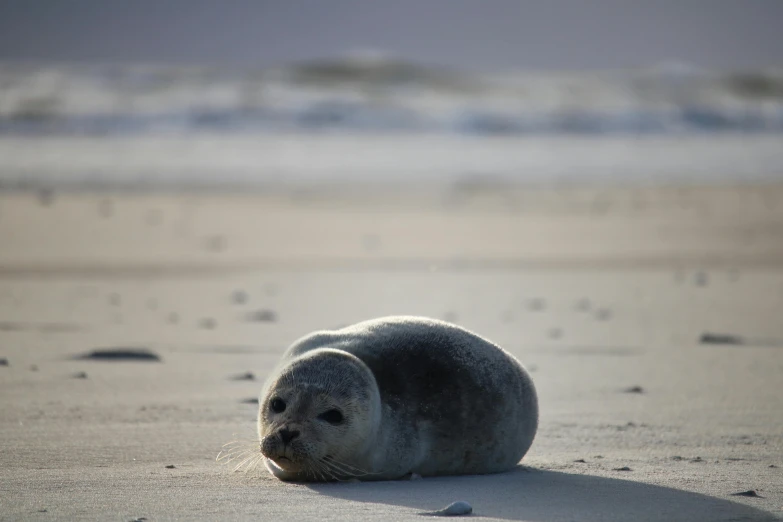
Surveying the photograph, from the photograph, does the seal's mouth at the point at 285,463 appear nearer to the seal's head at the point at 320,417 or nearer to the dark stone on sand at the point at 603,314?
the seal's head at the point at 320,417

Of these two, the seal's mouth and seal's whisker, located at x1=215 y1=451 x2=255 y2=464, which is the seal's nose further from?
seal's whisker, located at x1=215 y1=451 x2=255 y2=464

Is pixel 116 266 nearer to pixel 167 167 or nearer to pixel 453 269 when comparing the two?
pixel 453 269

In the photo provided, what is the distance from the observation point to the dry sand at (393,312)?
12.6ft

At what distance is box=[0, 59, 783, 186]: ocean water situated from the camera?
21344mm

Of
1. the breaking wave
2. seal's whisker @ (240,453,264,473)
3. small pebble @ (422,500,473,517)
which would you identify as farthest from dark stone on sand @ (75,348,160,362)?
the breaking wave

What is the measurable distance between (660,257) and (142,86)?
24.1m

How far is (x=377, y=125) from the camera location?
3077 cm

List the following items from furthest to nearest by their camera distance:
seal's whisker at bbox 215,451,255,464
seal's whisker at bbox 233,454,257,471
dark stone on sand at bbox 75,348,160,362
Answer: dark stone on sand at bbox 75,348,160,362, seal's whisker at bbox 215,451,255,464, seal's whisker at bbox 233,454,257,471

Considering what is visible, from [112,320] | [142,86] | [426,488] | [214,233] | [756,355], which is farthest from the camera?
[142,86]

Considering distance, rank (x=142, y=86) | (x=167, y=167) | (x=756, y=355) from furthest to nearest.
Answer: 1. (x=142, y=86)
2. (x=167, y=167)
3. (x=756, y=355)

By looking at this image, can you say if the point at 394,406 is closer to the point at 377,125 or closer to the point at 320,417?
the point at 320,417

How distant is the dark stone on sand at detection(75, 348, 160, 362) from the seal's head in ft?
8.88

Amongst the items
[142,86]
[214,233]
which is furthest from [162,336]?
[142,86]

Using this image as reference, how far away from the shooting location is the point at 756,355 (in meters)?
7.11
